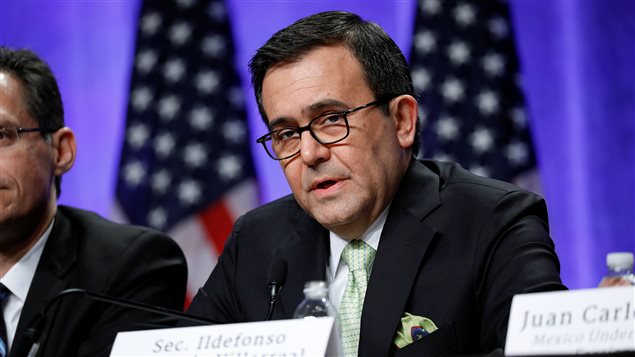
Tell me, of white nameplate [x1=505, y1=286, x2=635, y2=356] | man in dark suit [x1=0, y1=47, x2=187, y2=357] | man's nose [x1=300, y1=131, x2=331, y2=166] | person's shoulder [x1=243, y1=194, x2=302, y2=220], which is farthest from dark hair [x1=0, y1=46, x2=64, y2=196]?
white nameplate [x1=505, y1=286, x2=635, y2=356]

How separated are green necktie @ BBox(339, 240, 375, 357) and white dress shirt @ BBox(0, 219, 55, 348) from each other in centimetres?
112

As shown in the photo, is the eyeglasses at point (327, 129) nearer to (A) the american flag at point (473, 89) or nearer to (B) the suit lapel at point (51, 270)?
(B) the suit lapel at point (51, 270)

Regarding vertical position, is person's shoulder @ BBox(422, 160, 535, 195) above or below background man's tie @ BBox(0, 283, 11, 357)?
above

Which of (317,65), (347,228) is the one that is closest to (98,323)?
(347,228)

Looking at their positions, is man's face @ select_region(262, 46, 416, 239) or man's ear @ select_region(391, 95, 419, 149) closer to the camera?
man's face @ select_region(262, 46, 416, 239)

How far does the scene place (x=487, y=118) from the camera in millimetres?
3854

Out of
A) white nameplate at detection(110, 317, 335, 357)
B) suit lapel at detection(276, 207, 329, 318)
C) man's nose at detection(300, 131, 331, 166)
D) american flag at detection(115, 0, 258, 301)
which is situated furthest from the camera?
american flag at detection(115, 0, 258, 301)

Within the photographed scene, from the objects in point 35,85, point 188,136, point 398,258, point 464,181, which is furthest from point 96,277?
point 188,136

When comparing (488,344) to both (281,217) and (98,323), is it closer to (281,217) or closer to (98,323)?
(281,217)

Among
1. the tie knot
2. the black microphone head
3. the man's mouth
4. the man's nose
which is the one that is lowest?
the tie knot

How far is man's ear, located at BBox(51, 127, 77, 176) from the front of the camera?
2.97 metres

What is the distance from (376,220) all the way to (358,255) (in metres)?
0.12

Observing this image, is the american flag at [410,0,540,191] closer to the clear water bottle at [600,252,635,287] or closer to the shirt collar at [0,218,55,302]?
the clear water bottle at [600,252,635,287]

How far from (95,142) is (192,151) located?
58 cm
